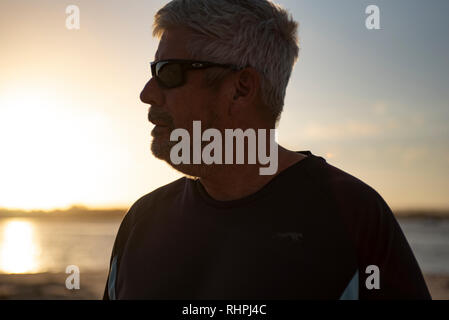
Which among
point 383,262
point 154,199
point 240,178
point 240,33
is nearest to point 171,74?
point 240,33

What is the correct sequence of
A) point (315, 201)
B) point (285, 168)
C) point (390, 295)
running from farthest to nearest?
point (285, 168)
point (315, 201)
point (390, 295)

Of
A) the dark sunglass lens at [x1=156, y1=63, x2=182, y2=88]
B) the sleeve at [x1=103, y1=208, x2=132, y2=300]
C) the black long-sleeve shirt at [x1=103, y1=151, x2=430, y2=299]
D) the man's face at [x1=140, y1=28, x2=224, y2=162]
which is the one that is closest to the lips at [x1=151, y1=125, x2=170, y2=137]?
the man's face at [x1=140, y1=28, x2=224, y2=162]

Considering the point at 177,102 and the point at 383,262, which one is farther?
the point at 177,102

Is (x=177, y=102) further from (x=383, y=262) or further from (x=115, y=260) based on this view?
(x=383, y=262)

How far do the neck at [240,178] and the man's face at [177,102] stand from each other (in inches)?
10.1

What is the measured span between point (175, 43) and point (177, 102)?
1.08 feet

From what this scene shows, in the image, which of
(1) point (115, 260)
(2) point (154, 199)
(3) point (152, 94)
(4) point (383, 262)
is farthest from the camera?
(2) point (154, 199)

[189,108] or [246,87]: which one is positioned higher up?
[246,87]

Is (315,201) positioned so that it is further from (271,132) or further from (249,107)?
(249,107)

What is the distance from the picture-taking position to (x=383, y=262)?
201 cm

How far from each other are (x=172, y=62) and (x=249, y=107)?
470 millimetres
